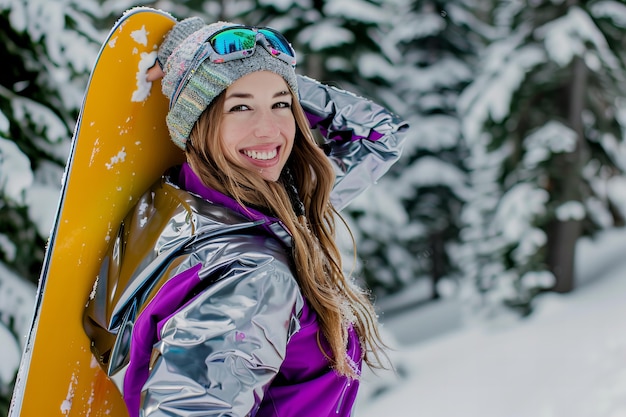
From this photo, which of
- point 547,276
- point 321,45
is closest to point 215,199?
point 321,45

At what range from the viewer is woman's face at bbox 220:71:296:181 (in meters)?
2.01

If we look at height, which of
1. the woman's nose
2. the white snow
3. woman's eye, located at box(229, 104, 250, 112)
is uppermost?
woman's eye, located at box(229, 104, 250, 112)

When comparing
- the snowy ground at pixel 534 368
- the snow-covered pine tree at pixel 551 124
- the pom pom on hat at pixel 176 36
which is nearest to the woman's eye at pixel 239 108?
the pom pom on hat at pixel 176 36

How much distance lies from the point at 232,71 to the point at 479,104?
32.2 ft

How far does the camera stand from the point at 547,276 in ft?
38.6

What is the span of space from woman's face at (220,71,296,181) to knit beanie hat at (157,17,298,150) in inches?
1.4

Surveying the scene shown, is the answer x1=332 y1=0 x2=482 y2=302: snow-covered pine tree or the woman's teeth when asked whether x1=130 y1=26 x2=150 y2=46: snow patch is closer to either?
the woman's teeth

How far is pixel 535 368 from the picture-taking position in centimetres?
806

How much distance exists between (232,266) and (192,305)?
15 cm

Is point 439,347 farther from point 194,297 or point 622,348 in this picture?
point 194,297

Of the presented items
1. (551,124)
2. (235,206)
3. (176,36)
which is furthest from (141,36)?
(551,124)

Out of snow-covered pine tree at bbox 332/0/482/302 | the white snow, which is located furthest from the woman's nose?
snow-covered pine tree at bbox 332/0/482/302

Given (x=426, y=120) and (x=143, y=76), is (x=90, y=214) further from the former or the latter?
(x=426, y=120)

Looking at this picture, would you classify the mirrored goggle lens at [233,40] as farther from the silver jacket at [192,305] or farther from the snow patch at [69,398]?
the snow patch at [69,398]
